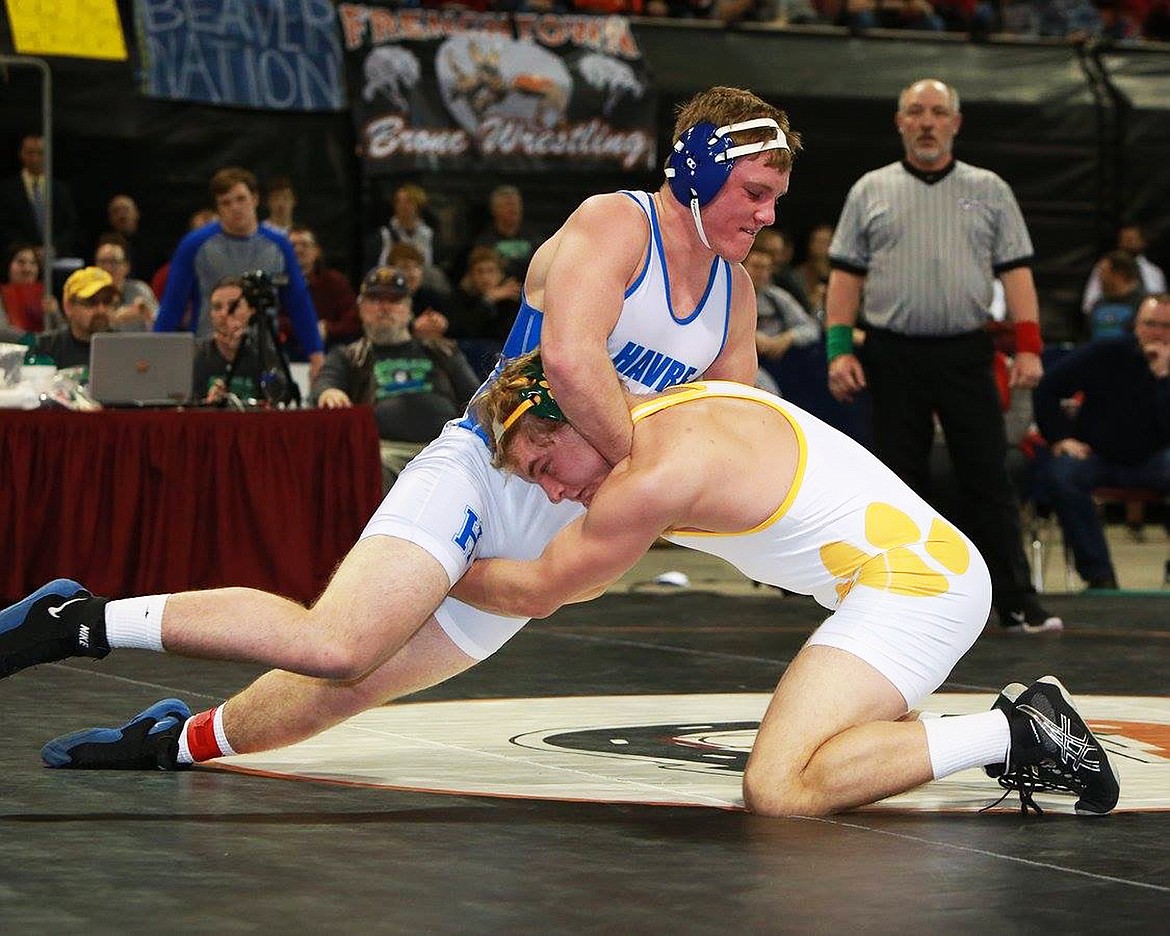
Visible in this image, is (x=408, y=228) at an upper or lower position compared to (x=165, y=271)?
upper

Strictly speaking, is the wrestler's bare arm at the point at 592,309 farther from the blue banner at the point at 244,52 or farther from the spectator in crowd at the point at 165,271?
the blue banner at the point at 244,52

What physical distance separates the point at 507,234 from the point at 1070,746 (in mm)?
8357

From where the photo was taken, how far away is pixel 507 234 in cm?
1163

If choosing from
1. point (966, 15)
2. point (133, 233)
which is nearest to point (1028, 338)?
point (133, 233)

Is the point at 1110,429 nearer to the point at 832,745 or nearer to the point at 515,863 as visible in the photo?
the point at 832,745

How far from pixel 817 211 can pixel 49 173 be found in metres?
5.29

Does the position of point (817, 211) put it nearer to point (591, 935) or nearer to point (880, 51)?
point (880, 51)

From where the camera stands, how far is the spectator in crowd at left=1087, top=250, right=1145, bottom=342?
11.5m

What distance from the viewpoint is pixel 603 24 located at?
12.3m

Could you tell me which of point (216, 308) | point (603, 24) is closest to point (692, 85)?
point (603, 24)

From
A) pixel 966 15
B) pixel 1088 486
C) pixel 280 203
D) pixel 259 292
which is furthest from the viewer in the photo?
pixel 966 15

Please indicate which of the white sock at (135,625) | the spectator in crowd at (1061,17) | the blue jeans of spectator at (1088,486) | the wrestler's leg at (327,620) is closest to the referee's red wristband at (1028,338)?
the blue jeans of spectator at (1088,486)

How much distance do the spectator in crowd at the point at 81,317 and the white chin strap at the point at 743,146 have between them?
4895 millimetres

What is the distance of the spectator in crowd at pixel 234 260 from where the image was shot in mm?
8453
